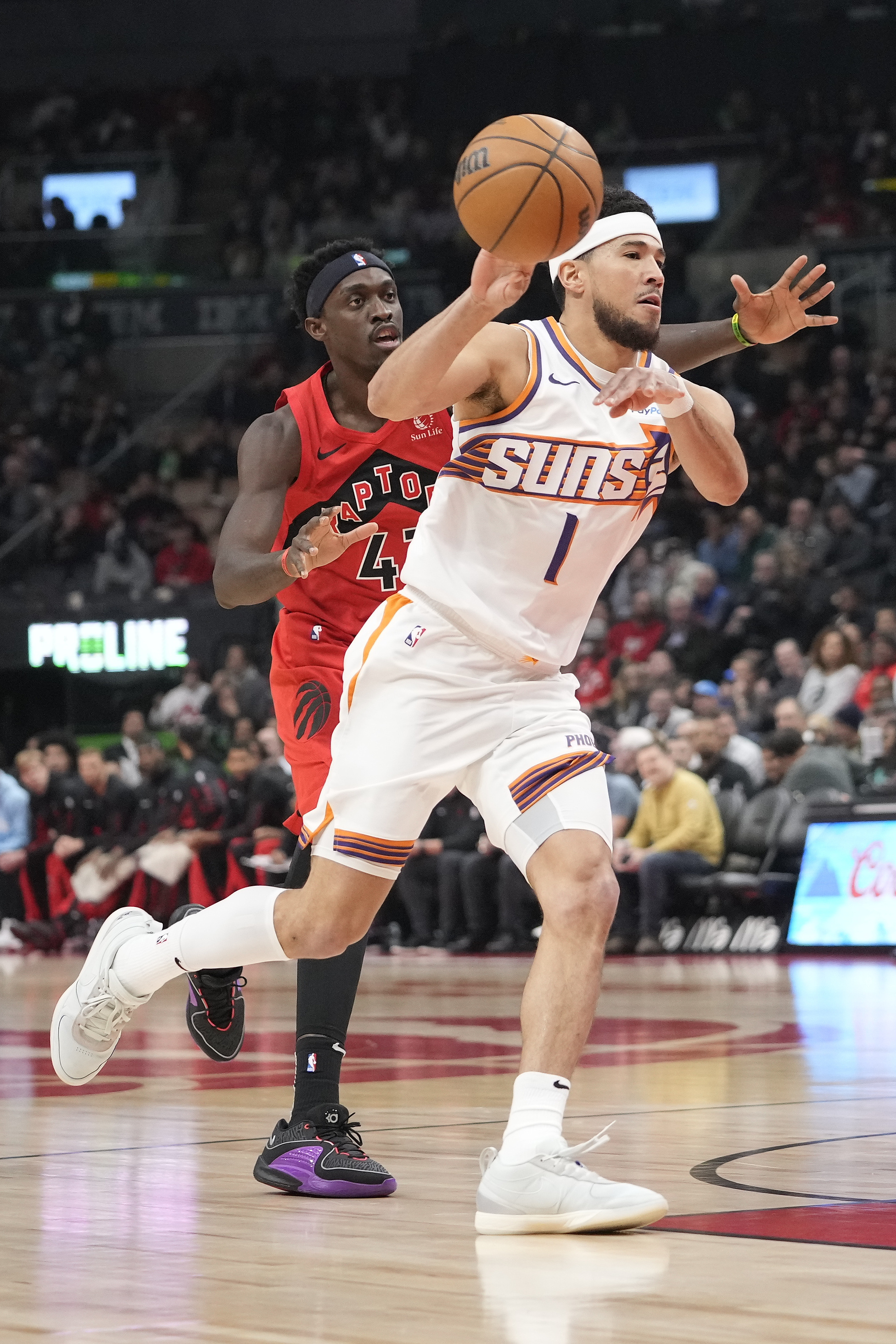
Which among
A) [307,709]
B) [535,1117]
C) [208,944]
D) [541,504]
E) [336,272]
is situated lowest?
[535,1117]

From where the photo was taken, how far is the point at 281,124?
27.7 meters

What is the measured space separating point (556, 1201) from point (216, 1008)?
1484 mm

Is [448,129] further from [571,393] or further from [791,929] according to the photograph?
[571,393]

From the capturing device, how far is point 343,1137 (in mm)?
4379

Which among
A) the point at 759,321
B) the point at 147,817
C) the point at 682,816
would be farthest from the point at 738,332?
the point at 147,817

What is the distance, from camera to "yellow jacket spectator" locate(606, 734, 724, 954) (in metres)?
13.4

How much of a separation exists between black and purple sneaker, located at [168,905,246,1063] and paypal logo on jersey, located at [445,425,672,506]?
144 cm

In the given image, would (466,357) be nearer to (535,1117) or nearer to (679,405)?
(679,405)

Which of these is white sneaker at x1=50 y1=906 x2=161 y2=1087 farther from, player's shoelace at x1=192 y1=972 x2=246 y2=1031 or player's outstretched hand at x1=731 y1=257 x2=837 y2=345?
player's outstretched hand at x1=731 y1=257 x2=837 y2=345

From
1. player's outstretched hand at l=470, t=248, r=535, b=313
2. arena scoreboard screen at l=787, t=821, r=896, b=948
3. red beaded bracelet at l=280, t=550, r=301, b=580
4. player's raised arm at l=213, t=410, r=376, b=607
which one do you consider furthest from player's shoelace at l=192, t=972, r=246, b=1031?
arena scoreboard screen at l=787, t=821, r=896, b=948

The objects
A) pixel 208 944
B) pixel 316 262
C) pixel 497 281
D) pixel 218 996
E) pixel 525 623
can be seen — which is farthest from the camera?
pixel 316 262

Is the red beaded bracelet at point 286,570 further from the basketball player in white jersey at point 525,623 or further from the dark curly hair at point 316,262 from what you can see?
the dark curly hair at point 316,262

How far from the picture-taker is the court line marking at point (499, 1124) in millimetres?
4699

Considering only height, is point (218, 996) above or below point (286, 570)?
below
